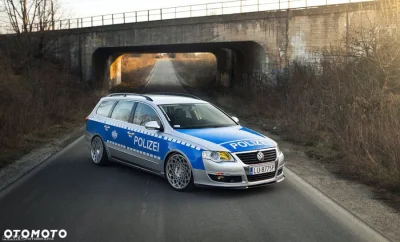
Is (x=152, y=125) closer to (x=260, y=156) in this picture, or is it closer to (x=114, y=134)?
(x=114, y=134)

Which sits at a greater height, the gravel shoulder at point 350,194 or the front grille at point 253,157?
the front grille at point 253,157

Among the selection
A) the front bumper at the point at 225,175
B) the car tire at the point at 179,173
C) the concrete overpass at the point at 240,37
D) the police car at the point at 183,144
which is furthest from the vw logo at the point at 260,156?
the concrete overpass at the point at 240,37

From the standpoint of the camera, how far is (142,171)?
8570 mm

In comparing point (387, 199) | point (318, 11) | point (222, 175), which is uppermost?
point (318, 11)

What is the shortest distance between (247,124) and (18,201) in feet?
41.3

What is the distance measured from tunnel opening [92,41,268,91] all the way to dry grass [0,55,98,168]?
666 cm

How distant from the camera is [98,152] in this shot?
934 centimetres

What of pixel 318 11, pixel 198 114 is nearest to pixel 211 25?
pixel 318 11

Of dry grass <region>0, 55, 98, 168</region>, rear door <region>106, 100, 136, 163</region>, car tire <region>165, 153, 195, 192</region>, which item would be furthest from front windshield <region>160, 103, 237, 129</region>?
dry grass <region>0, 55, 98, 168</region>

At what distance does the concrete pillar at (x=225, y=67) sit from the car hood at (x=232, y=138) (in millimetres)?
32784

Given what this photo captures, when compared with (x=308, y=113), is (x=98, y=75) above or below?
above

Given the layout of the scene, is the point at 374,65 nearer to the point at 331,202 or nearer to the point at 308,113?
the point at 308,113

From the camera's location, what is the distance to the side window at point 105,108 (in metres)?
9.47

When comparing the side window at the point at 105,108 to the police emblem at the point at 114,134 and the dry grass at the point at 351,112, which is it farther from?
the dry grass at the point at 351,112
